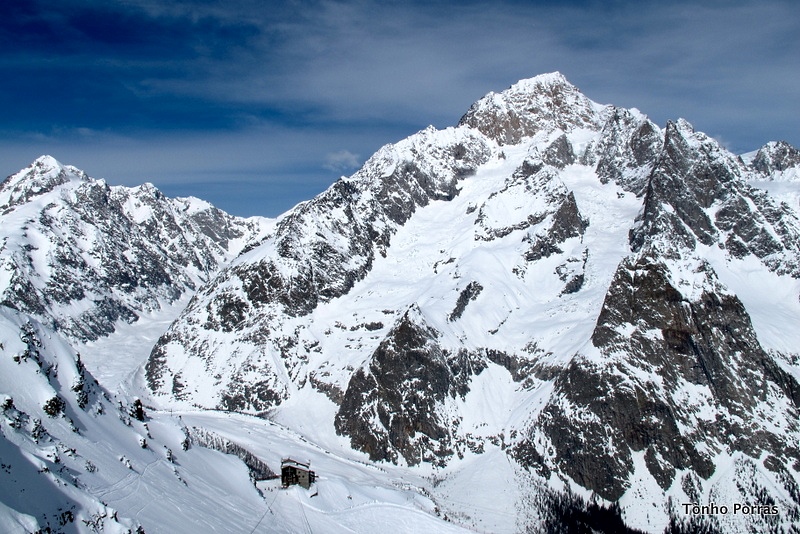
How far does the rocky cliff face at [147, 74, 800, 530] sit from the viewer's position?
432 ft

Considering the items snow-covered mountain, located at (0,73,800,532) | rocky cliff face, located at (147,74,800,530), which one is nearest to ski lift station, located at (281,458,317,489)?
→ snow-covered mountain, located at (0,73,800,532)

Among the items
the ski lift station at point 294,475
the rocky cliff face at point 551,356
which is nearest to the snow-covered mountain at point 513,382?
the rocky cliff face at point 551,356

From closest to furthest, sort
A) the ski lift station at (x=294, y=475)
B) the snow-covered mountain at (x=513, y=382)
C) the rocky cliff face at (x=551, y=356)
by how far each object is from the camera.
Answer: the ski lift station at (x=294, y=475), the snow-covered mountain at (x=513, y=382), the rocky cliff face at (x=551, y=356)

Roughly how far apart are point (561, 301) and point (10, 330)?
509ft

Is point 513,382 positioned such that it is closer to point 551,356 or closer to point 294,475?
point 551,356

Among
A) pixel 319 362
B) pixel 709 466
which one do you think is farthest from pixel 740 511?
pixel 319 362

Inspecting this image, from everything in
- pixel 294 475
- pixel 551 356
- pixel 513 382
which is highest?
pixel 551 356

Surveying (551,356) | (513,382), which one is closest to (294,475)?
(513,382)

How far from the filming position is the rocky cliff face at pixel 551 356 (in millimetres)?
131750

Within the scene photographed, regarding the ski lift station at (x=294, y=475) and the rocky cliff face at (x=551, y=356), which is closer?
the ski lift station at (x=294, y=475)

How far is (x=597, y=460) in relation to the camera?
131125 millimetres

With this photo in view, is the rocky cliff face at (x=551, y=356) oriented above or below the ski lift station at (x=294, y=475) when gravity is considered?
above

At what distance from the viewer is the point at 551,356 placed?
511 feet

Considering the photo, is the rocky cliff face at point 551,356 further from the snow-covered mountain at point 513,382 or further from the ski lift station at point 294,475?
the ski lift station at point 294,475
